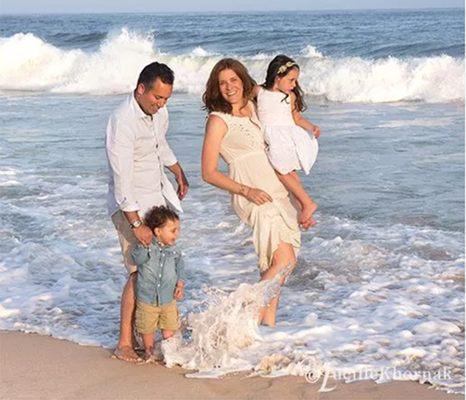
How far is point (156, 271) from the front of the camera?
4598 millimetres

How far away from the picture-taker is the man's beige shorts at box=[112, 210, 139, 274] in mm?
4688

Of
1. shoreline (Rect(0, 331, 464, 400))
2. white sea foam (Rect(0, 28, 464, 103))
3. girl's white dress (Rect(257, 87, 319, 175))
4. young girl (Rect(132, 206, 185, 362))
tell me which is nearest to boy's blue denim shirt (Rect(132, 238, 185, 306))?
young girl (Rect(132, 206, 185, 362))

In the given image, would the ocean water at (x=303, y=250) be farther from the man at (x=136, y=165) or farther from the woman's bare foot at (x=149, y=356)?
the man at (x=136, y=165)

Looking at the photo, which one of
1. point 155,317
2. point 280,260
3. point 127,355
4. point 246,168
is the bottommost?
point 127,355

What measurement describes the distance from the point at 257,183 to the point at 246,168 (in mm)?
107

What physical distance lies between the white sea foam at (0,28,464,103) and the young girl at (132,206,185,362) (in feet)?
44.8

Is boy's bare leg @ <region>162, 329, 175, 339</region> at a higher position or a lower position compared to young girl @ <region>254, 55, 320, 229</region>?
lower

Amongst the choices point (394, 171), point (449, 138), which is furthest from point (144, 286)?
point (449, 138)

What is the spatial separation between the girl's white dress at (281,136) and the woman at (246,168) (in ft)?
0.18

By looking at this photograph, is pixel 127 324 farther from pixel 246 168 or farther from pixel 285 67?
pixel 285 67

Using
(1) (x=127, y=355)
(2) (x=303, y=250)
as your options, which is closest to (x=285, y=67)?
(1) (x=127, y=355)

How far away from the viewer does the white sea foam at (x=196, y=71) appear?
62.6 feet

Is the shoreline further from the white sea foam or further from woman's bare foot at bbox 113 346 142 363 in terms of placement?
the white sea foam

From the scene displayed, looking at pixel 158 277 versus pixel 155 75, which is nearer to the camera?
pixel 155 75
